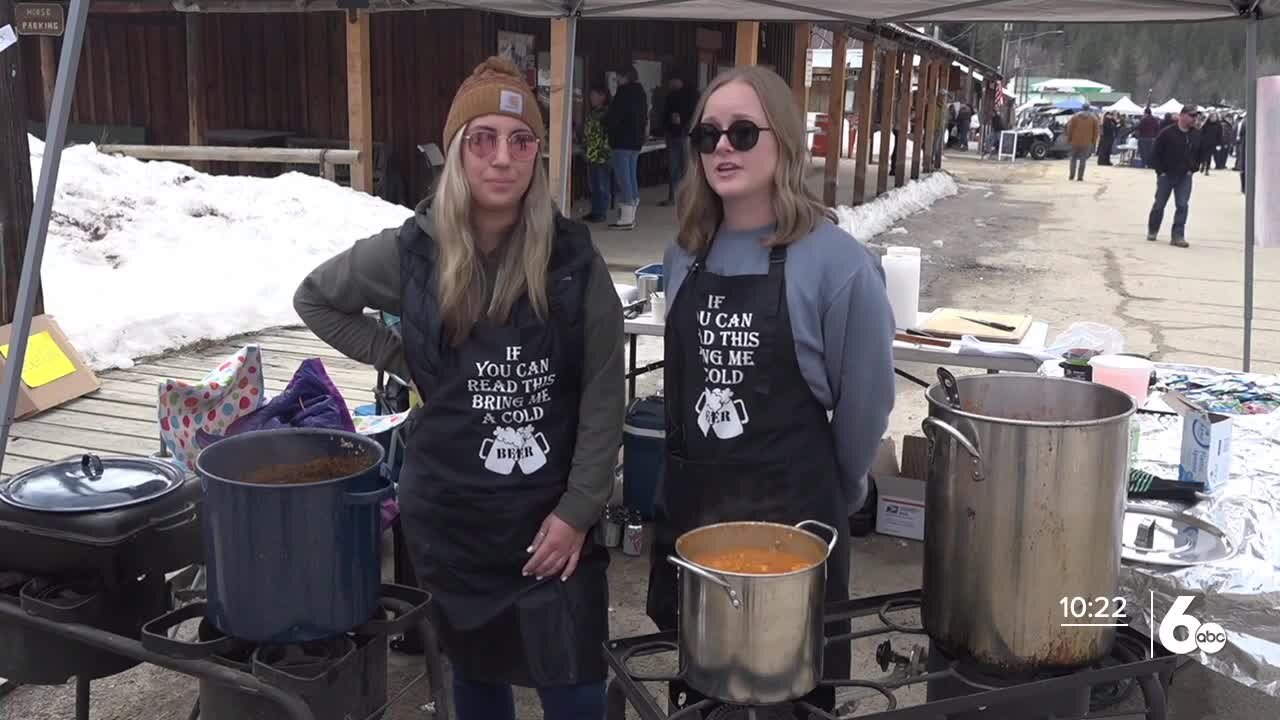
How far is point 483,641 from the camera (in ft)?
7.28

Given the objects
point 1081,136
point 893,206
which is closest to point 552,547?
point 893,206

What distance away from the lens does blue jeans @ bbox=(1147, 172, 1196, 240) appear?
46.5 ft

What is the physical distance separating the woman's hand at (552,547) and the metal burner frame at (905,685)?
322 millimetres

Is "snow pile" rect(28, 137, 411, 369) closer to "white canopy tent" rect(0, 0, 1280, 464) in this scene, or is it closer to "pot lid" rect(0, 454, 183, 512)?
"white canopy tent" rect(0, 0, 1280, 464)

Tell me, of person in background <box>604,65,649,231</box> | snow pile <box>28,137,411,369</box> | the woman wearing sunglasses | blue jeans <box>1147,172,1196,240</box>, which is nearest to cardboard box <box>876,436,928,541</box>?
the woman wearing sunglasses

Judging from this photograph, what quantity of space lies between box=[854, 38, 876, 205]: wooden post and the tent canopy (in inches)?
376

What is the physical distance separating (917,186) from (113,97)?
12953 mm

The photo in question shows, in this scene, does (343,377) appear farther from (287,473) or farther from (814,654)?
(814,654)

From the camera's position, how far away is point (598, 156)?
1305 cm

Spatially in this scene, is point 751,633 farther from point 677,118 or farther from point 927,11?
point 677,118

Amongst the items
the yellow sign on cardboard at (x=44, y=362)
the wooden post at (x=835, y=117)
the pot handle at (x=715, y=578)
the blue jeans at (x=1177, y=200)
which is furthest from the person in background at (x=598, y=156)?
the pot handle at (x=715, y=578)

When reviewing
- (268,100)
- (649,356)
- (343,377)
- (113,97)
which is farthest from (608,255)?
(113,97)

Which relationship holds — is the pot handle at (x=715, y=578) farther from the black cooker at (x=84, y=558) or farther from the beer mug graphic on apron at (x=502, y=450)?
the black cooker at (x=84, y=558)

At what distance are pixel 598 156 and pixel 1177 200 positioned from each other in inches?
308
